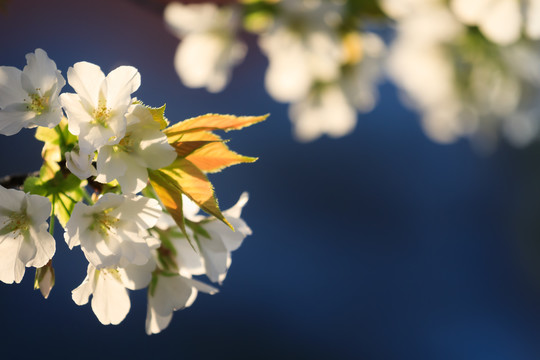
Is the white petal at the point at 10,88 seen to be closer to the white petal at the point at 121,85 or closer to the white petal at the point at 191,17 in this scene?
the white petal at the point at 121,85

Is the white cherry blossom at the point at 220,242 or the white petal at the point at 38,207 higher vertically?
the white petal at the point at 38,207

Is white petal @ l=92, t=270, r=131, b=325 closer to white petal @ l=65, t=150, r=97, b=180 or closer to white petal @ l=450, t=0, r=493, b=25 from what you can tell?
white petal @ l=65, t=150, r=97, b=180

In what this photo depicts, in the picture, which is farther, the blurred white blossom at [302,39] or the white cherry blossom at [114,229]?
the blurred white blossom at [302,39]

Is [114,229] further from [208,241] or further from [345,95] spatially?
[345,95]

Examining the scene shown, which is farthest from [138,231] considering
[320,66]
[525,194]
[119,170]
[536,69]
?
[525,194]

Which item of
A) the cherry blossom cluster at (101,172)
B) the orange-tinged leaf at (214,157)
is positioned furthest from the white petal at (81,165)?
the orange-tinged leaf at (214,157)

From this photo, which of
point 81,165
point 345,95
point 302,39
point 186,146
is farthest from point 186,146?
point 345,95

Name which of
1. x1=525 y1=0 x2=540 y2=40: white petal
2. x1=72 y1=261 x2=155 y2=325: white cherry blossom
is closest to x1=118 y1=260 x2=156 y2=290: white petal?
x1=72 y1=261 x2=155 y2=325: white cherry blossom
